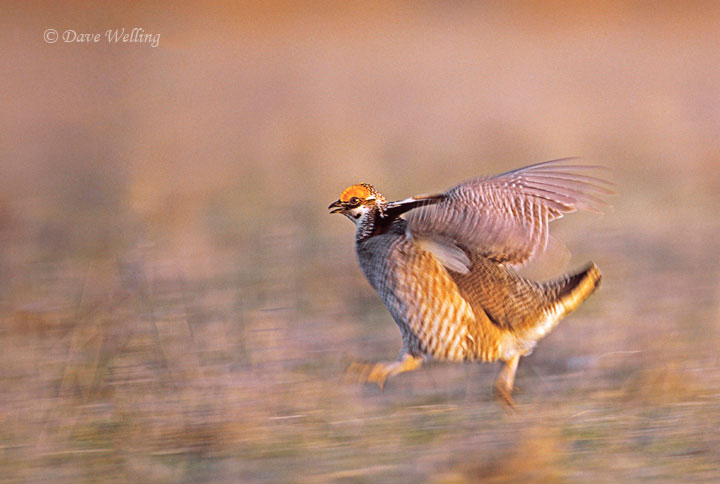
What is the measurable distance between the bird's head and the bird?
192 millimetres

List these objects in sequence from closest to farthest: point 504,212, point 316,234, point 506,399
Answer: point 504,212 → point 506,399 → point 316,234

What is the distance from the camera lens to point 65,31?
12117mm

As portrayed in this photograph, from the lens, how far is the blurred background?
14.9 feet

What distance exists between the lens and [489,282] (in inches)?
192

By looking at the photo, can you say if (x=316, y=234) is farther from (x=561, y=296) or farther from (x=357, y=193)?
(x=561, y=296)

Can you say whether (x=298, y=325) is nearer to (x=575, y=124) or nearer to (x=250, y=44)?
(x=575, y=124)

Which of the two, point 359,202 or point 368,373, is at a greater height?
point 359,202

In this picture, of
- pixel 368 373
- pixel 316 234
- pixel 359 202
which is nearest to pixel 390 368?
pixel 368 373

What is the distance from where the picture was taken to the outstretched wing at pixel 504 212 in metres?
4.56

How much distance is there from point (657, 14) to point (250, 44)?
444 cm

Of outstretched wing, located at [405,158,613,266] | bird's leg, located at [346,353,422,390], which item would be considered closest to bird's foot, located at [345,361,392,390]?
bird's leg, located at [346,353,422,390]

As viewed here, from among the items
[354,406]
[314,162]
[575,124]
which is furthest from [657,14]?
[354,406]

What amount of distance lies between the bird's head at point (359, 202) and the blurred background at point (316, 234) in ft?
2.28

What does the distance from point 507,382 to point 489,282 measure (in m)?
0.40
